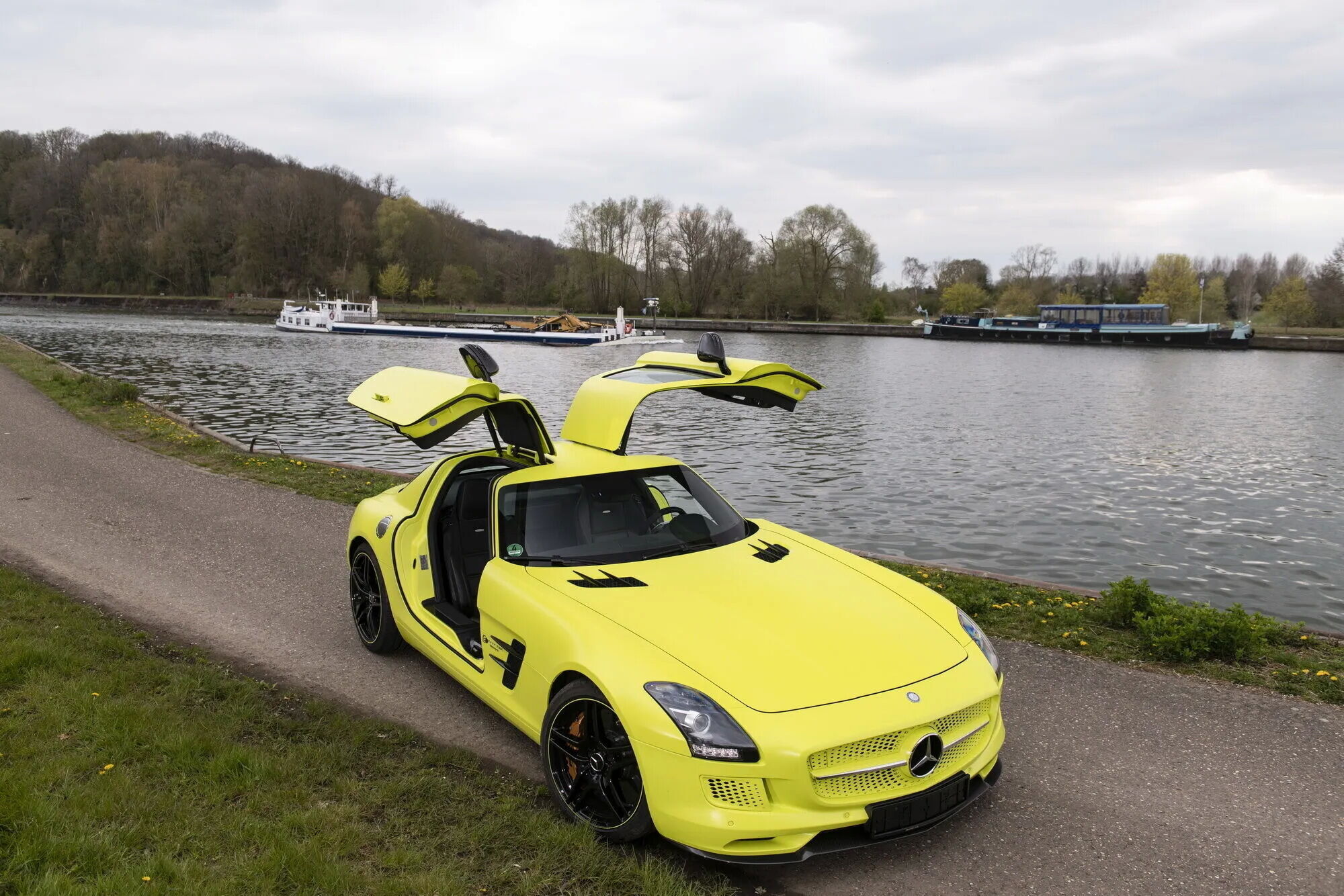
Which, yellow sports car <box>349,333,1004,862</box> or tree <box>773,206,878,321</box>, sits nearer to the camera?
yellow sports car <box>349,333,1004,862</box>

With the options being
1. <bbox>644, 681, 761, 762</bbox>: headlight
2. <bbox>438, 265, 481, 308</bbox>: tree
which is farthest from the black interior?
<bbox>438, 265, 481, 308</bbox>: tree

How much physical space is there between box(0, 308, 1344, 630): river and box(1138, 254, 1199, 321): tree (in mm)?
50660

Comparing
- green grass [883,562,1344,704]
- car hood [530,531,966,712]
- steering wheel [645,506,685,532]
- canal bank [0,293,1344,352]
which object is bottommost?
→ green grass [883,562,1344,704]

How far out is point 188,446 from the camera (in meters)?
15.0

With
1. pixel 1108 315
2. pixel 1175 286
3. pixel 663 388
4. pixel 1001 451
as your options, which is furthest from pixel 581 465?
pixel 1175 286

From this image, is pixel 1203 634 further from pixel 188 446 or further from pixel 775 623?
pixel 188 446

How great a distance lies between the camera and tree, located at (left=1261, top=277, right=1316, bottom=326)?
85.8 meters

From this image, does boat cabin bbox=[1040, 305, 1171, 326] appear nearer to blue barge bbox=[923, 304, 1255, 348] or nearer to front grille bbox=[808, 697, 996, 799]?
blue barge bbox=[923, 304, 1255, 348]

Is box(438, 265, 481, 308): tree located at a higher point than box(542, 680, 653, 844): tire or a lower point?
higher

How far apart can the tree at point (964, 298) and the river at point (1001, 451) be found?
2357 inches

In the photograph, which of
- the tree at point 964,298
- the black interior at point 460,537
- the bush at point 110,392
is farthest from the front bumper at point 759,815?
the tree at point 964,298

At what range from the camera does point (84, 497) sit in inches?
424

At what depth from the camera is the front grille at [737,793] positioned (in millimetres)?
3504

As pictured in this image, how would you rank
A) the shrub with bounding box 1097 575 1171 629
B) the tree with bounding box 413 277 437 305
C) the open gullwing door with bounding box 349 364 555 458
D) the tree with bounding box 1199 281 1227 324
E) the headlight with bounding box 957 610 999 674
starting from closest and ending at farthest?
1. the headlight with bounding box 957 610 999 674
2. the open gullwing door with bounding box 349 364 555 458
3. the shrub with bounding box 1097 575 1171 629
4. the tree with bounding box 1199 281 1227 324
5. the tree with bounding box 413 277 437 305
